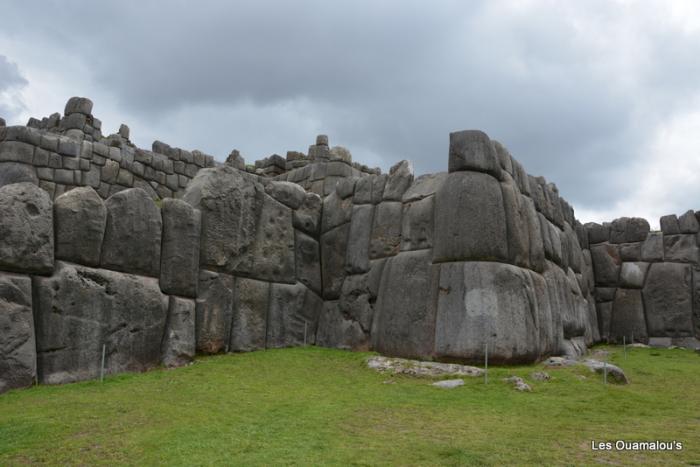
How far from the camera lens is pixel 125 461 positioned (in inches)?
210

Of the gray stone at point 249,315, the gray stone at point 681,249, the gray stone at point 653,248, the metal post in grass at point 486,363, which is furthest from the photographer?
the gray stone at point 653,248

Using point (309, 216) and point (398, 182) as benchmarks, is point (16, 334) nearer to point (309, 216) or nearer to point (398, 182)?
point (309, 216)

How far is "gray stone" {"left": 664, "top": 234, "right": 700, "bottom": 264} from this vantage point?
59.8 ft

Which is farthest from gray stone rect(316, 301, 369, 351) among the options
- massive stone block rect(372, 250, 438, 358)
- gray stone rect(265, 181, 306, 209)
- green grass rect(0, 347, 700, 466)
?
gray stone rect(265, 181, 306, 209)

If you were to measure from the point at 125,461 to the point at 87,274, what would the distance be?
468 centimetres

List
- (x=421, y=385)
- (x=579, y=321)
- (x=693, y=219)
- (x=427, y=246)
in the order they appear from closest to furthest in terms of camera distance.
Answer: (x=421, y=385)
(x=427, y=246)
(x=579, y=321)
(x=693, y=219)

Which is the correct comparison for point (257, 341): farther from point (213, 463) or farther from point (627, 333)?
point (627, 333)

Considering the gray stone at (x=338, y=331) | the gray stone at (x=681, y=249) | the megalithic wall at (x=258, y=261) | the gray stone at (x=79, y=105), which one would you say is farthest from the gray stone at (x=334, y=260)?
the gray stone at (x=681, y=249)

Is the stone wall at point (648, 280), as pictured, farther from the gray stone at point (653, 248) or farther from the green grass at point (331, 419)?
the green grass at point (331, 419)

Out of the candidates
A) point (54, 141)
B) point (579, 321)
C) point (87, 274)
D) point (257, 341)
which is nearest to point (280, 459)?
point (87, 274)

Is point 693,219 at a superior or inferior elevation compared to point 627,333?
superior

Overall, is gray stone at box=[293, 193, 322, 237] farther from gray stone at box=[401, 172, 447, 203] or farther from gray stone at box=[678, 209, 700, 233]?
gray stone at box=[678, 209, 700, 233]

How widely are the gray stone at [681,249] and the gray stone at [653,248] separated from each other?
14 centimetres

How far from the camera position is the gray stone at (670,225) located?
61.6 ft
